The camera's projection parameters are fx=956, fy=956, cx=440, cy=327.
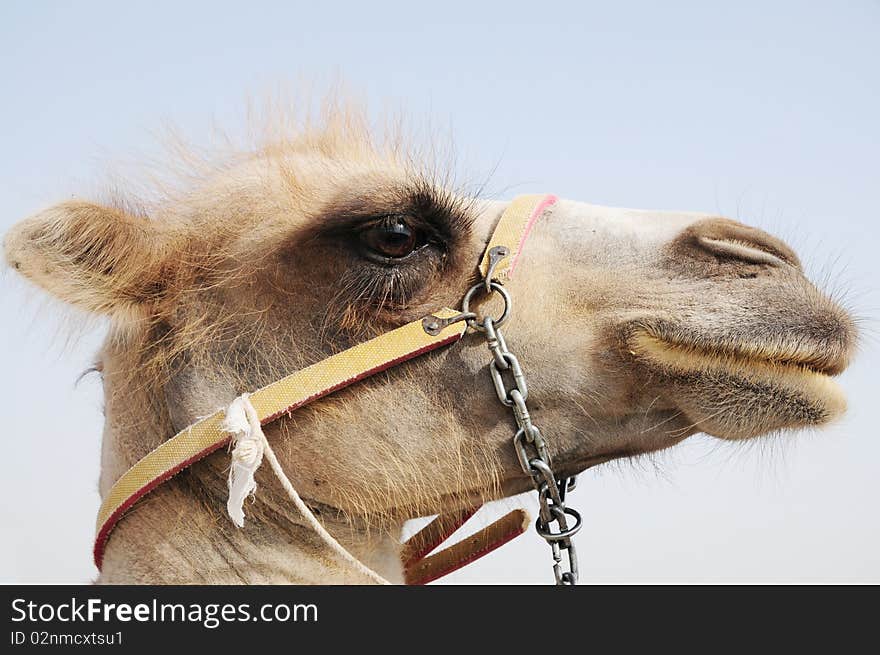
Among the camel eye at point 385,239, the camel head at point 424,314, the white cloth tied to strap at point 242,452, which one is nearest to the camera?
the white cloth tied to strap at point 242,452

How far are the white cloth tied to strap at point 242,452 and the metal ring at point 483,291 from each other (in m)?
0.77

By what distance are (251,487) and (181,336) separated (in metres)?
0.66

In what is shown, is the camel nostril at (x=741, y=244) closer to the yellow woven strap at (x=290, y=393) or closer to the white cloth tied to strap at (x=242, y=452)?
the yellow woven strap at (x=290, y=393)

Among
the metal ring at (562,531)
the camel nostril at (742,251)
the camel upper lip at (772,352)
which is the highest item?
the camel nostril at (742,251)

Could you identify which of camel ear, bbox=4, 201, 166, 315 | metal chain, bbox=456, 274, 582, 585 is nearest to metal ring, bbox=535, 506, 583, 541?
metal chain, bbox=456, 274, 582, 585

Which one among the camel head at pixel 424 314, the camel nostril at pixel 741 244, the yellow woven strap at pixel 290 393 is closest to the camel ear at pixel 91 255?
the camel head at pixel 424 314

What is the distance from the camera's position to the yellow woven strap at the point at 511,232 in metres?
3.24

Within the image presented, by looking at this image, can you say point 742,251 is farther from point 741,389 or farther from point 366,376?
point 366,376

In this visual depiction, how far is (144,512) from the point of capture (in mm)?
3188

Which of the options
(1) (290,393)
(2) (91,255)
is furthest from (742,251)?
(2) (91,255)

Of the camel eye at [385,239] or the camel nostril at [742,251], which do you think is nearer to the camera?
the camel nostril at [742,251]

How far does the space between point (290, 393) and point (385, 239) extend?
0.62 metres

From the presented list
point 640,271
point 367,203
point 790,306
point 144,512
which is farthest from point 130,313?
point 790,306
